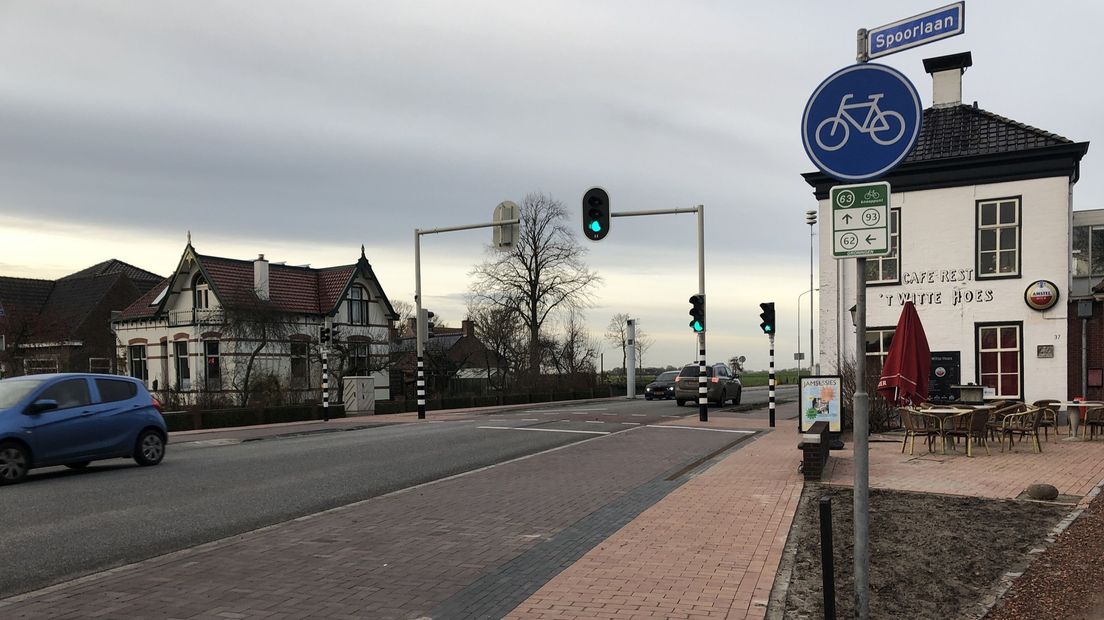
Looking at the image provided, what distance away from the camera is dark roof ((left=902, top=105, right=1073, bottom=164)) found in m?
20.8

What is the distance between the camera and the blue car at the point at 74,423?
1141cm

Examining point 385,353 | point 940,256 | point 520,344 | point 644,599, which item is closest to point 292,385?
point 385,353

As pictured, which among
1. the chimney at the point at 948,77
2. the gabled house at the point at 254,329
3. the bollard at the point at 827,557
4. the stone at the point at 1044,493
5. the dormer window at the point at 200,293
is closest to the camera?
the bollard at the point at 827,557

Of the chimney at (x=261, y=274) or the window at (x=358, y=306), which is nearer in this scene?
the chimney at (x=261, y=274)

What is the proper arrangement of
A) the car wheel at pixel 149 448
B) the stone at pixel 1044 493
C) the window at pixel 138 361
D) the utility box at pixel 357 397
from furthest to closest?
the window at pixel 138 361
the utility box at pixel 357 397
the car wheel at pixel 149 448
the stone at pixel 1044 493

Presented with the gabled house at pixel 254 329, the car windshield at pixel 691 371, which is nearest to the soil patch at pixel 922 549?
the car windshield at pixel 691 371

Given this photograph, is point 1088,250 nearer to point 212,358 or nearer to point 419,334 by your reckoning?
point 419,334

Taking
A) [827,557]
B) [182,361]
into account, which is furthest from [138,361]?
[827,557]

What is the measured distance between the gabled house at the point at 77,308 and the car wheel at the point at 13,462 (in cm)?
2931

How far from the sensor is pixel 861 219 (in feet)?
14.8

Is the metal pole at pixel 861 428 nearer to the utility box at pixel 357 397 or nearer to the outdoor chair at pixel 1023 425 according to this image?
the outdoor chair at pixel 1023 425

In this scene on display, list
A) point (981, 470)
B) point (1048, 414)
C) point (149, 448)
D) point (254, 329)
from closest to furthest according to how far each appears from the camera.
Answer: point (981, 470)
point (149, 448)
point (1048, 414)
point (254, 329)

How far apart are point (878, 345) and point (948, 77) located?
25.9 feet

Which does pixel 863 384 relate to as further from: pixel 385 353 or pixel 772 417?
pixel 385 353
